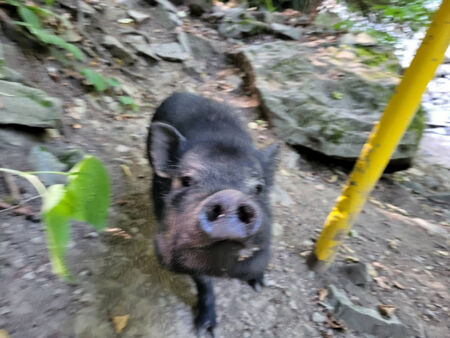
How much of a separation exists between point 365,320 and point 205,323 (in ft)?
3.80

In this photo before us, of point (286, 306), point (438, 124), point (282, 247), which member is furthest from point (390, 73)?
point (286, 306)

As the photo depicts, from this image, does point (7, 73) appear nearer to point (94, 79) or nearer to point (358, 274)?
point (94, 79)

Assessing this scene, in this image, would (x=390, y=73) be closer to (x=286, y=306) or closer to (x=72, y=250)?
(x=286, y=306)

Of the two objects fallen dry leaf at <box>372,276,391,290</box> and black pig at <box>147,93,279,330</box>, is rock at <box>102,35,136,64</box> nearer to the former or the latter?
black pig at <box>147,93,279,330</box>

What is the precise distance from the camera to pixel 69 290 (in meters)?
2.41

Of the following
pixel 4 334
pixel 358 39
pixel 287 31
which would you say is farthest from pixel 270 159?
pixel 287 31

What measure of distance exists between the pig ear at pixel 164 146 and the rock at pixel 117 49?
3510 millimetres

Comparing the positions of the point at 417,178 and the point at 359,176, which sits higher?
the point at 359,176

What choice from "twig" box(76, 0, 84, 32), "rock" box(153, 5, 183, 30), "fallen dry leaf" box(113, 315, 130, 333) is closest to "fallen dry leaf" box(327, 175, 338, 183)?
"fallen dry leaf" box(113, 315, 130, 333)

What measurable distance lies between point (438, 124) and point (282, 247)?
7.21 metres

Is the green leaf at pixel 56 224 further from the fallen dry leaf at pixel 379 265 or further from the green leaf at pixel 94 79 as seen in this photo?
the green leaf at pixel 94 79

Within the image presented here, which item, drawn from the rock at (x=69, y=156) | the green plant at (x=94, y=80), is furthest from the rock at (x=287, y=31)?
the rock at (x=69, y=156)

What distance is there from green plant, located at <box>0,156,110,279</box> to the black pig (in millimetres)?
472

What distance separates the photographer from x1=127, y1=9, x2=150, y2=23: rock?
264 inches
